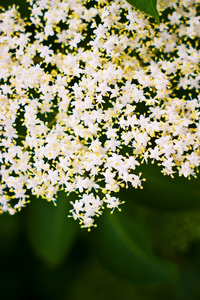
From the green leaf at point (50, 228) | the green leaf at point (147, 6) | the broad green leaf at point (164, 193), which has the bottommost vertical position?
the green leaf at point (50, 228)

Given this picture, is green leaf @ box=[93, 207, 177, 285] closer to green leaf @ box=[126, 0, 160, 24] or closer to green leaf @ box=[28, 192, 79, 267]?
green leaf @ box=[28, 192, 79, 267]

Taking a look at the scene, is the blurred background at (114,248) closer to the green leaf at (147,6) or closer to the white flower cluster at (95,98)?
the white flower cluster at (95,98)

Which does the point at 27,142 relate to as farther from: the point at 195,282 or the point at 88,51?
the point at 195,282

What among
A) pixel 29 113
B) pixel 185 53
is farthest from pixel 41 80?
pixel 185 53

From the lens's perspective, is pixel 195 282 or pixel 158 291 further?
pixel 158 291

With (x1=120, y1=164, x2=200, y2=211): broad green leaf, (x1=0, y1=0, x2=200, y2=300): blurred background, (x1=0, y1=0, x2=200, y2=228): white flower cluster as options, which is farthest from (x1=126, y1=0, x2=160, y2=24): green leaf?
(x1=120, y1=164, x2=200, y2=211): broad green leaf

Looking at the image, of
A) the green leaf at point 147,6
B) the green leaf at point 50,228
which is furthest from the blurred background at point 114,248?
the green leaf at point 147,6
